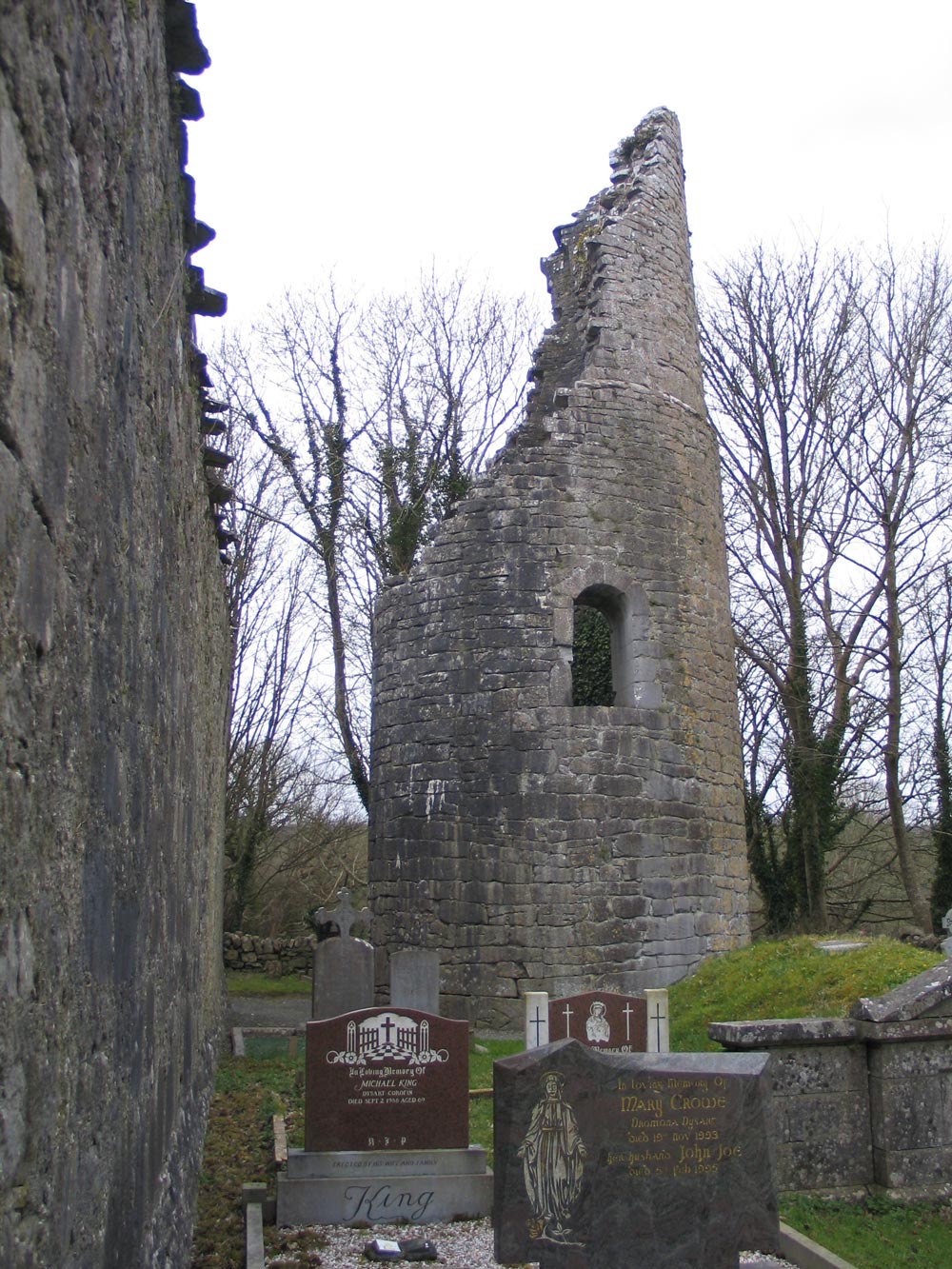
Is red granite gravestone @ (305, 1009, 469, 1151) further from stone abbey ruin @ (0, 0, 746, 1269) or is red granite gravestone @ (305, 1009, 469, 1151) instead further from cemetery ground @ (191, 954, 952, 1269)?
stone abbey ruin @ (0, 0, 746, 1269)

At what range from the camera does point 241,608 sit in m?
20.9

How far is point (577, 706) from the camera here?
38.8 ft

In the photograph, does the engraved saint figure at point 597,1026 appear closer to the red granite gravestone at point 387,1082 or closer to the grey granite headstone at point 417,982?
the red granite gravestone at point 387,1082

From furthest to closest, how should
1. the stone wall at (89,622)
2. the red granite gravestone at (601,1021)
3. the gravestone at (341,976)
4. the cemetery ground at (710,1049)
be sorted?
the gravestone at (341,976), the red granite gravestone at (601,1021), the cemetery ground at (710,1049), the stone wall at (89,622)

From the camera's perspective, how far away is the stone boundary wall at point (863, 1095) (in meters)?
6.36

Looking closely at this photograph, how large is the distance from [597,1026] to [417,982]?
2033 mm

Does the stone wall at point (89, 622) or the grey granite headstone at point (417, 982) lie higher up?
the stone wall at point (89, 622)

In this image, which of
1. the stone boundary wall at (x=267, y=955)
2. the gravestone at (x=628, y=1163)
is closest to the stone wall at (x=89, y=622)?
the gravestone at (x=628, y=1163)

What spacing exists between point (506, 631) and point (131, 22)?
8.37 metres

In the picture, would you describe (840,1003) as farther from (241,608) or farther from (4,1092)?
(241,608)

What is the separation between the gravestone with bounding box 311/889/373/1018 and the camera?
400 inches

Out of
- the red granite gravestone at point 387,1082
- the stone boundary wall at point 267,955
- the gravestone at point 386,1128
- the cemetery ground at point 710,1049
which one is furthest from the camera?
the stone boundary wall at point 267,955

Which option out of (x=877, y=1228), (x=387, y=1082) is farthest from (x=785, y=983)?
(x=387, y=1082)

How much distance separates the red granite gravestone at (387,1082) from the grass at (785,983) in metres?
2.88
